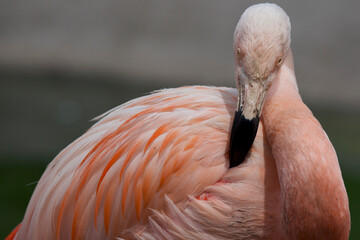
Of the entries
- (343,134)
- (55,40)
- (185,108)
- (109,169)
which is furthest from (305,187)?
(55,40)

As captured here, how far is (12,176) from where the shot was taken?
4.50 metres

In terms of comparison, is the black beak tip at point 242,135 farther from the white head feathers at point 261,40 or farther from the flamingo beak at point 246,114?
the white head feathers at point 261,40

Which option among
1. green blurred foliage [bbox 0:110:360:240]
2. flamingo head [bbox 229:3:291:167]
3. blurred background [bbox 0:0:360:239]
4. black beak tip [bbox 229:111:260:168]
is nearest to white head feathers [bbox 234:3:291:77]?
flamingo head [bbox 229:3:291:167]

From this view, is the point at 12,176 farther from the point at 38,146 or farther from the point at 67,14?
the point at 67,14

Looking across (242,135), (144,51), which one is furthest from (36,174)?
(242,135)

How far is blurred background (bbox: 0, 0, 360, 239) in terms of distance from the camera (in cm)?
620

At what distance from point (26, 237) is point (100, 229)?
0.36m

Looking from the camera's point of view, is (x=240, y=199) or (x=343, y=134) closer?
(x=240, y=199)

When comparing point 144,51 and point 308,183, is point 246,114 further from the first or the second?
point 144,51

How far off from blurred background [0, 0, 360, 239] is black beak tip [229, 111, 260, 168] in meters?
4.11

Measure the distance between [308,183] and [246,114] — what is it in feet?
1.01

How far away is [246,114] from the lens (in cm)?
178

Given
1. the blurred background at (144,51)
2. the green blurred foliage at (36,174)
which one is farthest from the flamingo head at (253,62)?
the blurred background at (144,51)

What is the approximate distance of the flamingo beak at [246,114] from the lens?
178cm
